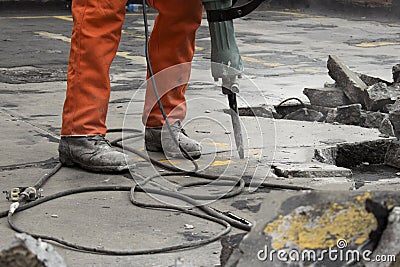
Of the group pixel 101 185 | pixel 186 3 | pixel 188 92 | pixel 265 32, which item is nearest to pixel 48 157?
pixel 101 185

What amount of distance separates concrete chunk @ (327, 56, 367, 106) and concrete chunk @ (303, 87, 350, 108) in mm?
42

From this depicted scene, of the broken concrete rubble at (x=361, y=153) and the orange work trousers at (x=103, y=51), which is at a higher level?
the orange work trousers at (x=103, y=51)

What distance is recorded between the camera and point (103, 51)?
165 inches

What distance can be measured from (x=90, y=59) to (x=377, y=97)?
2.32 m

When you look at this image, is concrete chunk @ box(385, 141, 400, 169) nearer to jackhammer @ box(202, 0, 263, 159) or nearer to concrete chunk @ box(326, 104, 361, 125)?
jackhammer @ box(202, 0, 263, 159)

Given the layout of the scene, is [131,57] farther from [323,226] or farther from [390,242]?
[390,242]

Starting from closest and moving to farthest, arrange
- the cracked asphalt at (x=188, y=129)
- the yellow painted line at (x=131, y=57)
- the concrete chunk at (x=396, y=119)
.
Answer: the cracked asphalt at (x=188, y=129), the concrete chunk at (x=396, y=119), the yellow painted line at (x=131, y=57)

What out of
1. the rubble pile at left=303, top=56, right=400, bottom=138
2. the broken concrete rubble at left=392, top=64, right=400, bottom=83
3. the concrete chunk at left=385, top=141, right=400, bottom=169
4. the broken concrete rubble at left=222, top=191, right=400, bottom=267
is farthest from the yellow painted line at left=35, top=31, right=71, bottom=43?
the broken concrete rubble at left=222, top=191, right=400, bottom=267

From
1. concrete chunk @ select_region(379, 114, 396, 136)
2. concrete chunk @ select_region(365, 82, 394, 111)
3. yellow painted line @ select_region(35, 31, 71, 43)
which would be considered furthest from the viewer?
yellow painted line @ select_region(35, 31, 71, 43)

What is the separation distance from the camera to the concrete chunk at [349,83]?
5992 mm

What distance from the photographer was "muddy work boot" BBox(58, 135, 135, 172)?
13.6ft

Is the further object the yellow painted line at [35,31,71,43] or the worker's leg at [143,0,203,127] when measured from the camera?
the yellow painted line at [35,31,71,43]

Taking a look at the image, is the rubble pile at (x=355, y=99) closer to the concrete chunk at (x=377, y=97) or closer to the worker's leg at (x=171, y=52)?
the concrete chunk at (x=377, y=97)

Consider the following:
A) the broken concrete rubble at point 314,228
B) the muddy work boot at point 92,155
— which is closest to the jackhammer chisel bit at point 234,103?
the muddy work boot at point 92,155
